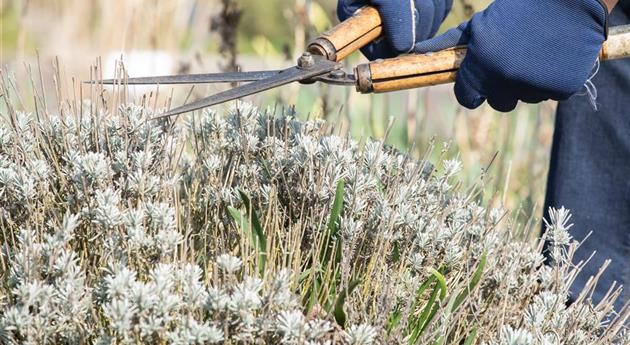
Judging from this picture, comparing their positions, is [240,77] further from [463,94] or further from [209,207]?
[463,94]

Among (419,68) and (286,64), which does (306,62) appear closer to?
(419,68)

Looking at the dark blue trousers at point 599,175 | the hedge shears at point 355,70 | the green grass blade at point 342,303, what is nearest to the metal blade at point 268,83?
the hedge shears at point 355,70

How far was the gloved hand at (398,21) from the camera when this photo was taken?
94.7 inches

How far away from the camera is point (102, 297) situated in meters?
1.68

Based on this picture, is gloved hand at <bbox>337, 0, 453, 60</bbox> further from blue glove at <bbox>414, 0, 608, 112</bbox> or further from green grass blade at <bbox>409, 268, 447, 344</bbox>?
green grass blade at <bbox>409, 268, 447, 344</bbox>

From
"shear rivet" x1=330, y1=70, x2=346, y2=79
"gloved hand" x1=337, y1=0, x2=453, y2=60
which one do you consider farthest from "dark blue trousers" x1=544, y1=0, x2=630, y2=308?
"shear rivet" x1=330, y1=70, x2=346, y2=79

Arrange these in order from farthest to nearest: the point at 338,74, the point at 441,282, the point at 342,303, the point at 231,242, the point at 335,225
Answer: the point at 338,74 → the point at 231,242 → the point at 335,225 → the point at 441,282 → the point at 342,303

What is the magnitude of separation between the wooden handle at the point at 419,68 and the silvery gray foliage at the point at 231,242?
154 mm

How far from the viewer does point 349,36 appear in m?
→ 2.32

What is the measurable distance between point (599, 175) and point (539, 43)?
1124 millimetres

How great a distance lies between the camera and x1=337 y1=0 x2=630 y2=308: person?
7.14 ft

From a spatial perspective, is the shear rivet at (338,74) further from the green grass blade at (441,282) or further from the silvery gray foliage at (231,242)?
the green grass blade at (441,282)

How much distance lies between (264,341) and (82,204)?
0.54m

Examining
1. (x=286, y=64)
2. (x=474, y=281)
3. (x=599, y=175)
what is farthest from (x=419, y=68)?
(x=286, y=64)
